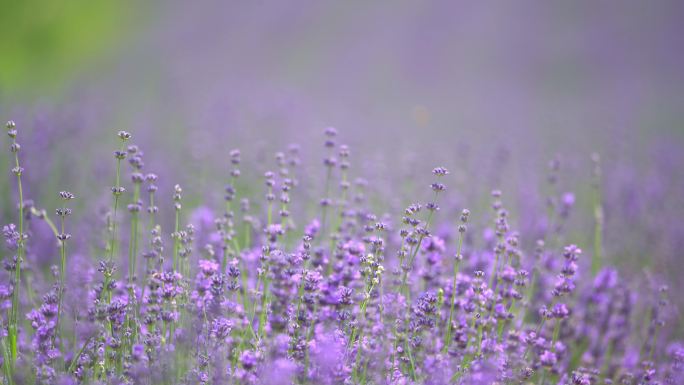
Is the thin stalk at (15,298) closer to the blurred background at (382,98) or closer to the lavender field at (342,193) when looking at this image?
the lavender field at (342,193)

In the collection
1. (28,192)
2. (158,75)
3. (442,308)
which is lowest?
(442,308)

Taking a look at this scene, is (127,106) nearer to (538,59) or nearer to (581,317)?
(581,317)

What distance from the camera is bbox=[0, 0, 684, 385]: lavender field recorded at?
278cm

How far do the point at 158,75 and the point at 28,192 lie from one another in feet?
30.5

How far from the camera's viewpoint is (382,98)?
15094 mm

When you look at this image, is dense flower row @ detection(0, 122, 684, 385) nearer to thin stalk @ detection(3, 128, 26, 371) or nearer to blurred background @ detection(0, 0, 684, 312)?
thin stalk @ detection(3, 128, 26, 371)

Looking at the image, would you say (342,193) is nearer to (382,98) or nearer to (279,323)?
(279,323)

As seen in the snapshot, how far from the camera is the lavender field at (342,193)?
2.78 meters

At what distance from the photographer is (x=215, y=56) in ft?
54.3

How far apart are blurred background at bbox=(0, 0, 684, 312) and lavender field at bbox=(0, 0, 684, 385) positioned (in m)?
0.06

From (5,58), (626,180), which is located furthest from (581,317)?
(5,58)

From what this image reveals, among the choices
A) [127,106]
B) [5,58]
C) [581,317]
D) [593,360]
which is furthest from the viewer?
[5,58]

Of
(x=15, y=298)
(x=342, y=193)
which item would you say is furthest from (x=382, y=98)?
(x=15, y=298)

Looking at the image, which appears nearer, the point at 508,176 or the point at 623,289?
the point at 623,289
